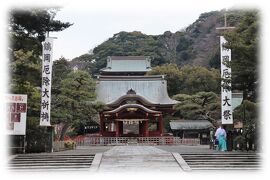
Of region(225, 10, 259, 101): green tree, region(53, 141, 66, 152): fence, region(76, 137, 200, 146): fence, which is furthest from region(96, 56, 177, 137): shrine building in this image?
region(225, 10, 259, 101): green tree

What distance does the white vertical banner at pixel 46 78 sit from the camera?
1739 cm

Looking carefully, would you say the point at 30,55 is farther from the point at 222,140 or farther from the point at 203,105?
the point at 203,105

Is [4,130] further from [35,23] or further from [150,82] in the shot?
[150,82]

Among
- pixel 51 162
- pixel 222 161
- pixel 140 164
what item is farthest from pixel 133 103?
pixel 140 164

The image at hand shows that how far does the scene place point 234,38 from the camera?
15891mm

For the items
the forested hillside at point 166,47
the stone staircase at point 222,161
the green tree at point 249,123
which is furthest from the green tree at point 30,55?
the forested hillside at point 166,47

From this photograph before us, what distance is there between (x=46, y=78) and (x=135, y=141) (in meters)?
15.8

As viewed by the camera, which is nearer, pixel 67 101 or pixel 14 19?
pixel 14 19

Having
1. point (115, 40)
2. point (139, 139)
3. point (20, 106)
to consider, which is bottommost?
point (139, 139)

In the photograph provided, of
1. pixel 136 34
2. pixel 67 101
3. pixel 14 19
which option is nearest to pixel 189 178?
pixel 14 19

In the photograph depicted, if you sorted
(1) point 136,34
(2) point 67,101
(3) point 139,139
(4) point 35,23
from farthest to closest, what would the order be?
1. (1) point 136,34
2. (3) point 139,139
3. (2) point 67,101
4. (4) point 35,23

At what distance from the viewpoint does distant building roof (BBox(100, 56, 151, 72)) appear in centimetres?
5244

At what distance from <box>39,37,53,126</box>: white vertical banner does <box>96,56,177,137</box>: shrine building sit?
629 inches

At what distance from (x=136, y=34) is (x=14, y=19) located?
220 feet
